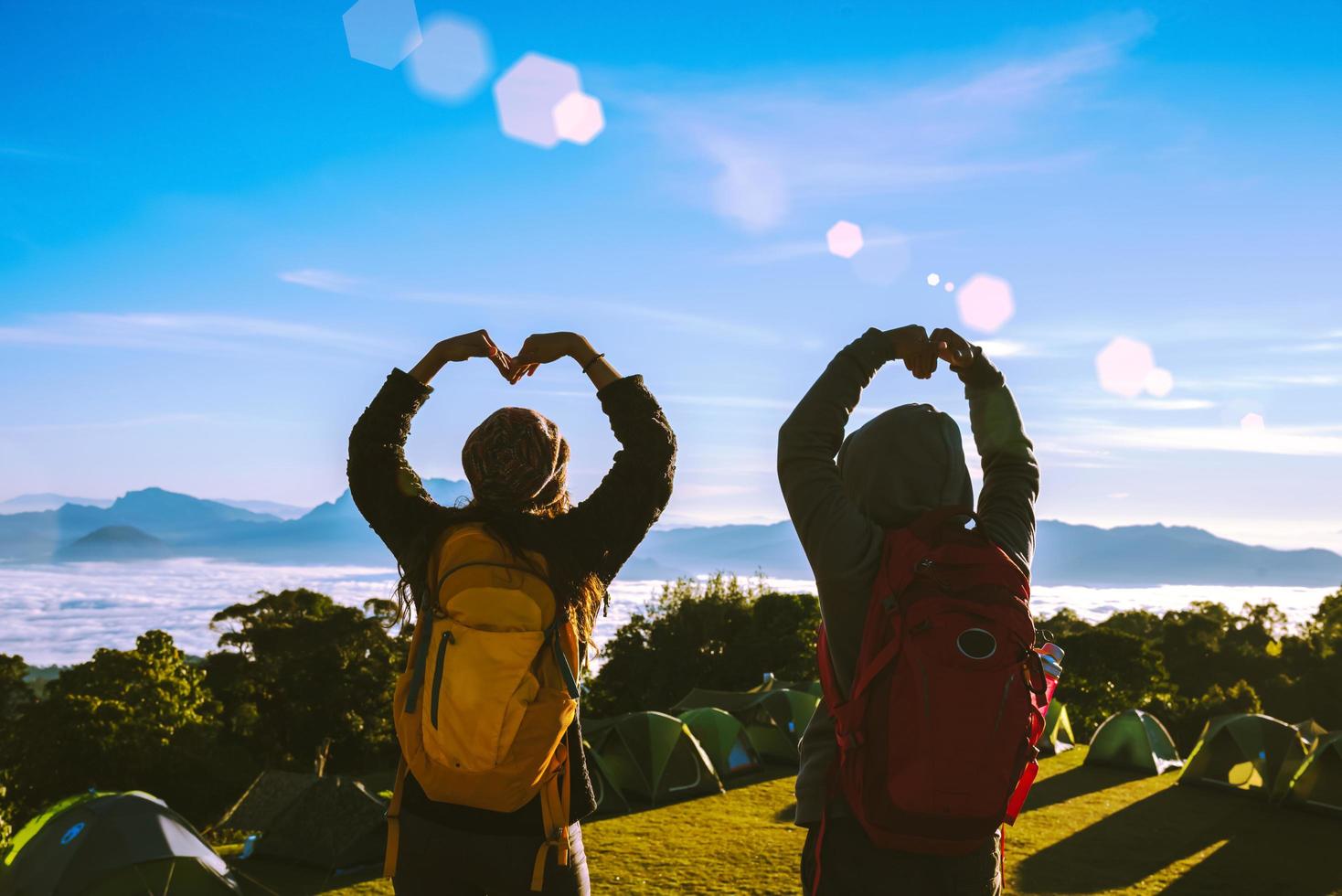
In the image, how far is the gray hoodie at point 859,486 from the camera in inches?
79.2

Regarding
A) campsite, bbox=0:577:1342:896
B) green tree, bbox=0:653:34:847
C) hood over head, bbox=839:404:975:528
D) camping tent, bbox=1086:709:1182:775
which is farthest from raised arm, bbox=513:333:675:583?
camping tent, bbox=1086:709:1182:775

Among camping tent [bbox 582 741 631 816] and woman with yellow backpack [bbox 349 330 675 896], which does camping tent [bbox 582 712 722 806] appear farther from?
woman with yellow backpack [bbox 349 330 675 896]

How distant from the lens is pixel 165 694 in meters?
24.5

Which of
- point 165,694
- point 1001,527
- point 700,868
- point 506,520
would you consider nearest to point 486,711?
point 506,520

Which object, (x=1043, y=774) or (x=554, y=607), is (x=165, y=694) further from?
(x=554, y=607)

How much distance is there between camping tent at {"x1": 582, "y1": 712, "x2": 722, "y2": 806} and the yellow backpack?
15.5m

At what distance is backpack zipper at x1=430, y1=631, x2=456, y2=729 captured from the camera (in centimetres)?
216

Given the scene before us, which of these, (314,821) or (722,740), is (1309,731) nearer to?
(722,740)

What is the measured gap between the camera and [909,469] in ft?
7.14

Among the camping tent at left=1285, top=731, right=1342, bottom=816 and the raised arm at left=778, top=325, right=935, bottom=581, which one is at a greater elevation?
the raised arm at left=778, top=325, right=935, bottom=581

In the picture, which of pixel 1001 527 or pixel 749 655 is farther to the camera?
pixel 749 655

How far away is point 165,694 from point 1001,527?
27210 millimetres

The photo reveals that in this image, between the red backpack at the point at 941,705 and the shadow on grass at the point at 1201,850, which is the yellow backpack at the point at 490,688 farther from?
the shadow on grass at the point at 1201,850

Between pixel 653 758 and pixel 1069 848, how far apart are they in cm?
730
